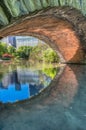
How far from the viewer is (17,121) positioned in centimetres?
Result: 224

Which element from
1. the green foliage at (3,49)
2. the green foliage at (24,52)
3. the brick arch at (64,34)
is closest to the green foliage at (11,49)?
the green foliage at (3,49)

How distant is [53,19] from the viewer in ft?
17.0

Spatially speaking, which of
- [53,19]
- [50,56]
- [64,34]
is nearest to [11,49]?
[50,56]

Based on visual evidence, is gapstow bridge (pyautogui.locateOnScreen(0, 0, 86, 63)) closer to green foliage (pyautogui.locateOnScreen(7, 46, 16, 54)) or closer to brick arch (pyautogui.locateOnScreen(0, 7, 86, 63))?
brick arch (pyautogui.locateOnScreen(0, 7, 86, 63))

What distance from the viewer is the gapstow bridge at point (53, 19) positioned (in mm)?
2510

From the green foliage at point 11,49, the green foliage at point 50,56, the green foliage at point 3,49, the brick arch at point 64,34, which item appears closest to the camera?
the brick arch at point 64,34

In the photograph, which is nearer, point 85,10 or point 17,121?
point 17,121

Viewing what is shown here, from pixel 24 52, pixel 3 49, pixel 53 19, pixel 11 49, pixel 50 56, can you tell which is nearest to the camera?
pixel 53 19

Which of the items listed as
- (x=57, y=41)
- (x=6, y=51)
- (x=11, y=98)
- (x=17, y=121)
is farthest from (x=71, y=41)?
(x=6, y=51)

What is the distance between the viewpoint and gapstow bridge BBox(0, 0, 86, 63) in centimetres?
251

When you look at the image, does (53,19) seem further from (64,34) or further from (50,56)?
(50,56)

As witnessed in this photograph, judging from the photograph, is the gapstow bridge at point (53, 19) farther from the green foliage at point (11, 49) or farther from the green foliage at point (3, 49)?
the green foliage at point (3, 49)

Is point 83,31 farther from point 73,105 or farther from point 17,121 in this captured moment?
point 17,121

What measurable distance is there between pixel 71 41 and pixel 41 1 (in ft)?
16.4
